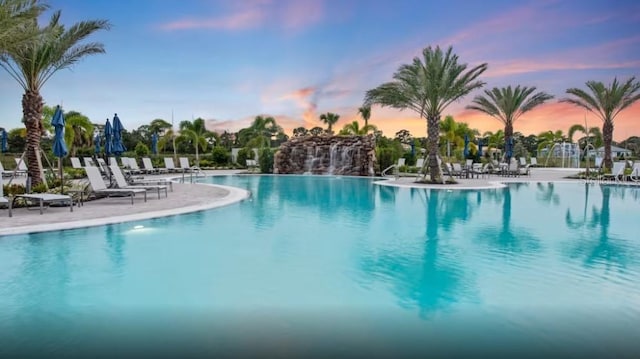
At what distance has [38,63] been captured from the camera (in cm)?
1371

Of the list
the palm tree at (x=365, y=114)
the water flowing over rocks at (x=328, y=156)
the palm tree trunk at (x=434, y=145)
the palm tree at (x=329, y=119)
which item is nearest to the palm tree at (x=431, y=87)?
the palm tree trunk at (x=434, y=145)

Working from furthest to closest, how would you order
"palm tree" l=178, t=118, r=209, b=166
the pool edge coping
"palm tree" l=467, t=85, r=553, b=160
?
"palm tree" l=178, t=118, r=209, b=166, "palm tree" l=467, t=85, r=553, b=160, the pool edge coping

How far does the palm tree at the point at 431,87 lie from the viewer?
65.2 feet

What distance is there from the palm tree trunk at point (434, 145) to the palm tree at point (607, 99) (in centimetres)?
1132

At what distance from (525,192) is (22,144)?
39590 millimetres

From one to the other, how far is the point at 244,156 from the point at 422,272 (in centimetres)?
3376

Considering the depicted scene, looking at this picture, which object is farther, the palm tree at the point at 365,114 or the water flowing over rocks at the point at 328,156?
the palm tree at the point at 365,114

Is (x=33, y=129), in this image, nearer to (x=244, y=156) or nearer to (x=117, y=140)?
(x=117, y=140)

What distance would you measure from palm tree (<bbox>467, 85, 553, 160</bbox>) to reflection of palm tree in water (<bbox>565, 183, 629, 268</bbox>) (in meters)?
18.5

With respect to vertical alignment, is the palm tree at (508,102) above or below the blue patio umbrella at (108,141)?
above

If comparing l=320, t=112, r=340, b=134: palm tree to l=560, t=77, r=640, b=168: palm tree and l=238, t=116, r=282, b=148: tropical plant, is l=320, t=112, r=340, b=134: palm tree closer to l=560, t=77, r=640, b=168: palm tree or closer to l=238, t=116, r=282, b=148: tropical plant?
l=238, t=116, r=282, b=148: tropical plant

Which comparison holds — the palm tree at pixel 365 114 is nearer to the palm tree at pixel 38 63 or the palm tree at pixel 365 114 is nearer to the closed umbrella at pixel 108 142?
the closed umbrella at pixel 108 142

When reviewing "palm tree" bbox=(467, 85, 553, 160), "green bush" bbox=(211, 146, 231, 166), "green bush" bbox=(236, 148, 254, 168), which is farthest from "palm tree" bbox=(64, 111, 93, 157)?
"palm tree" bbox=(467, 85, 553, 160)

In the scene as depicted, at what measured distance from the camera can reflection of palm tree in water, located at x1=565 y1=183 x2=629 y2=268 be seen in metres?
6.82
